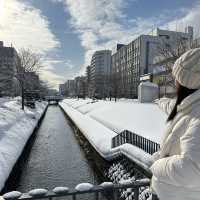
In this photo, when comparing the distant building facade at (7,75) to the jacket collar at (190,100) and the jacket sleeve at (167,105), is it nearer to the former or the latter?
the jacket sleeve at (167,105)

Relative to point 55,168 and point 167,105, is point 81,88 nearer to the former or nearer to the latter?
point 55,168

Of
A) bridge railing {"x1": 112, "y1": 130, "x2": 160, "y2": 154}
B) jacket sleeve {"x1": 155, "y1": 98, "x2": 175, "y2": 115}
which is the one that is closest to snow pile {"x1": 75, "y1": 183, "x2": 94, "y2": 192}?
jacket sleeve {"x1": 155, "y1": 98, "x2": 175, "y2": 115}

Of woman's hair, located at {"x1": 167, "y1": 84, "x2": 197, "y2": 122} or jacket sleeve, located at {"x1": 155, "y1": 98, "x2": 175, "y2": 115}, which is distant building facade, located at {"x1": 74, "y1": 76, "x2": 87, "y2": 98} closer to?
jacket sleeve, located at {"x1": 155, "y1": 98, "x2": 175, "y2": 115}

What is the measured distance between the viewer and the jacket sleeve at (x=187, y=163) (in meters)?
1.51

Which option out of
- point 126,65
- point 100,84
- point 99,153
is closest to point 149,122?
point 99,153

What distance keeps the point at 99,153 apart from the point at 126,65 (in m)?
85.9

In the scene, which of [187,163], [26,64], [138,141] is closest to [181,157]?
[187,163]

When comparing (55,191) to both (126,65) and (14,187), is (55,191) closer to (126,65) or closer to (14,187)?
(14,187)

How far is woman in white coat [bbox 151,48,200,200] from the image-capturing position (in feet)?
5.05

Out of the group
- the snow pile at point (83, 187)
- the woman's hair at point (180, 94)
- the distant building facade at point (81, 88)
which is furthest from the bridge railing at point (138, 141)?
the distant building facade at point (81, 88)

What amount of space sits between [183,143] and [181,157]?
0.08 meters

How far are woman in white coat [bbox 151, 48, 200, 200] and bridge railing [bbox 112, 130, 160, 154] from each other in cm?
835

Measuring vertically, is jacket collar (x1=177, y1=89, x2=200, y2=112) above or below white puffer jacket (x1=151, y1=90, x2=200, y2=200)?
above

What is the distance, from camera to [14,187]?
11.2 metres
